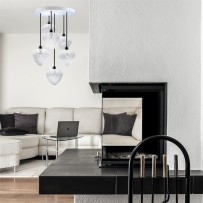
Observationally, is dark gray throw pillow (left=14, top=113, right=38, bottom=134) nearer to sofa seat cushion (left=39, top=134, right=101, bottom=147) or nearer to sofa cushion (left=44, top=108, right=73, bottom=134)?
sofa cushion (left=44, top=108, right=73, bottom=134)

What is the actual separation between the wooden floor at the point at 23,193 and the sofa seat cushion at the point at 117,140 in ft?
6.75

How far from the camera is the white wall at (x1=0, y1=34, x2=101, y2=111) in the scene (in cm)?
937

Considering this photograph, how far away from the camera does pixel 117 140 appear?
2.98 m

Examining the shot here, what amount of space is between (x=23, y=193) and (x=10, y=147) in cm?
167

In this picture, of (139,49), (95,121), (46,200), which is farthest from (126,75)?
(95,121)

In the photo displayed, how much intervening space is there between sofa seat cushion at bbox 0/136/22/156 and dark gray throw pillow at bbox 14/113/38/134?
1.78m

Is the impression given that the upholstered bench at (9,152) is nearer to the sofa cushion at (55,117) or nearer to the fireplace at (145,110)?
the sofa cushion at (55,117)

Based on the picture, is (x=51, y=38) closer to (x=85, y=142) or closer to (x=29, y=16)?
(x=29, y=16)

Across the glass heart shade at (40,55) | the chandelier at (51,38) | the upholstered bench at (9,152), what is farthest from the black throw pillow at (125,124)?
the upholstered bench at (9,152)

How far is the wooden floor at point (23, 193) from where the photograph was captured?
4.88m

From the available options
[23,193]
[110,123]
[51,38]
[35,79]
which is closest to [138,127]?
[110,123]

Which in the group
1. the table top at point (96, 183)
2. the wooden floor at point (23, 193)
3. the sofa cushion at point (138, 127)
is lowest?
the wooden floor at point (23, 193)

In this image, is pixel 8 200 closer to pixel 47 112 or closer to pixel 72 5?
pixel 72 5

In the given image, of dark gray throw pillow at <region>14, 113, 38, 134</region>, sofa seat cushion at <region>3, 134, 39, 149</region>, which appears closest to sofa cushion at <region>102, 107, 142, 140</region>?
sofa seat cushion at <region>3, 134, 39, 149</region>
